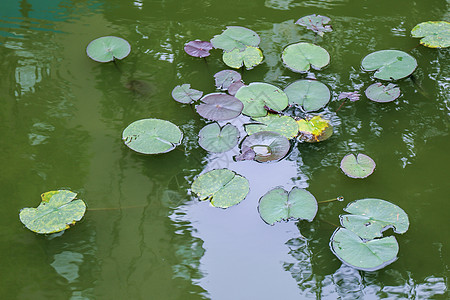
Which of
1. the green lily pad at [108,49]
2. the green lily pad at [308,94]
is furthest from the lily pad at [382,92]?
the green lily pad at [108,49]

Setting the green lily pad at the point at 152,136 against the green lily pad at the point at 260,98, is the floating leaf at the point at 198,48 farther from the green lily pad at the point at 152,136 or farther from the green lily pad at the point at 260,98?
the green lily pad at the point at 152,136

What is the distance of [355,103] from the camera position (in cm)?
220

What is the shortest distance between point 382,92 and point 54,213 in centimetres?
160

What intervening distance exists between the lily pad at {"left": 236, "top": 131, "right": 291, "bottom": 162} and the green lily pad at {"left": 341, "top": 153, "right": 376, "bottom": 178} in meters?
0.26

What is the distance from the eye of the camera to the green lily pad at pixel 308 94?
2.13 metres

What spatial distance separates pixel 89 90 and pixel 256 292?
1.35 m

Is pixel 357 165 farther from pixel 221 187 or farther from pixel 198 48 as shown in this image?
pixel 198 48

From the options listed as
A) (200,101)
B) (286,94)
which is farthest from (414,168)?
(200,101)

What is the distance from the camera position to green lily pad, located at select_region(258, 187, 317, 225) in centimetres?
170

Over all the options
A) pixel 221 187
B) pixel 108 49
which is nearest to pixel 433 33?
pixel 221 187

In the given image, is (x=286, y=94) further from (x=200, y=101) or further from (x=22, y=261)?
(x=22, y=261)

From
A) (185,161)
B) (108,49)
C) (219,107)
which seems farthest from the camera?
(108,49)

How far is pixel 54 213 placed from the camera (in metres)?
1.71

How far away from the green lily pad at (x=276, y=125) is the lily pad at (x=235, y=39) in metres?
0.56
